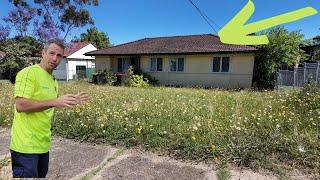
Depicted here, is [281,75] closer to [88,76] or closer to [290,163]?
[290,163]

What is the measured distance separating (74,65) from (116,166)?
103 feet

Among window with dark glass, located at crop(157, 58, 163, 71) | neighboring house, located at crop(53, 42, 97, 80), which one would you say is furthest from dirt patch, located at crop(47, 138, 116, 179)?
neighboring house, located at crop(53, 42, 97, 80)

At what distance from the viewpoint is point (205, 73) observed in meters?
20.9

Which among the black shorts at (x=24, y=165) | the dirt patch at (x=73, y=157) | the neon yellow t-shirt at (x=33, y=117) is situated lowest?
the dirt patch at (x=73, y=157)

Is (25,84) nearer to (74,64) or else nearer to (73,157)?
(73,157)

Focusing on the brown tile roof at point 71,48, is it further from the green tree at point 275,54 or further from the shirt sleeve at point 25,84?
the shirt sleeve at point 25,84

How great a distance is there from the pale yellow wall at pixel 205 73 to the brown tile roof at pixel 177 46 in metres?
0.54

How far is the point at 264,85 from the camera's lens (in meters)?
19.2

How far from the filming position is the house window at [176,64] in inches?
876

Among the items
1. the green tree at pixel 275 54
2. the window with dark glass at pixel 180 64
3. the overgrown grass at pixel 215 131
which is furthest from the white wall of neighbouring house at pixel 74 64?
the overgrown grass at pixel 215 131

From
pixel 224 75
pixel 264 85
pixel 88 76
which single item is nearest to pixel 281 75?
pixel 264 85

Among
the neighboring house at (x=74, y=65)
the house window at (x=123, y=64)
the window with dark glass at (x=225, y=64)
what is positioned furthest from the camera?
the neighboring house at (x=74, y=65)

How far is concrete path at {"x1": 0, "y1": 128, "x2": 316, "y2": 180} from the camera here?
14.3 feet

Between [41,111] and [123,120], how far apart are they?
3882mm
